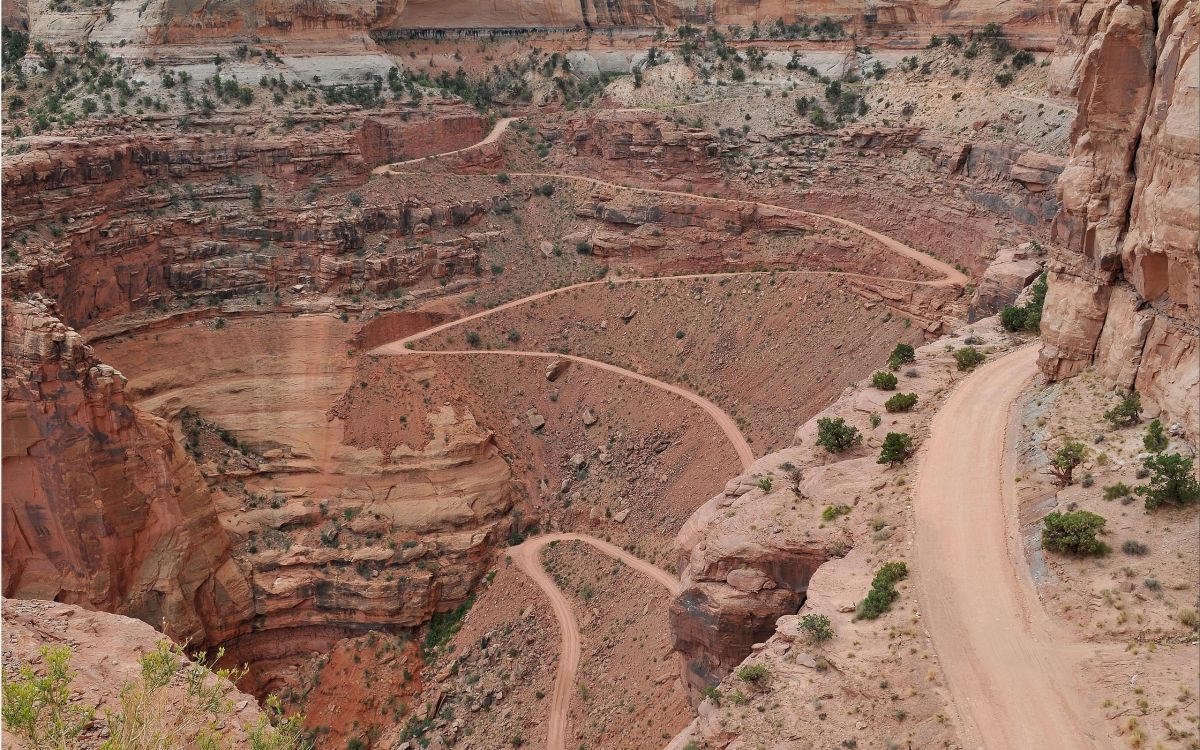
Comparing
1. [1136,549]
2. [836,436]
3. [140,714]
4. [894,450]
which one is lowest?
[140,714]

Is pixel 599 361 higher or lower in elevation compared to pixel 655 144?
lower

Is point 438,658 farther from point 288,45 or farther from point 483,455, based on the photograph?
point 288,45

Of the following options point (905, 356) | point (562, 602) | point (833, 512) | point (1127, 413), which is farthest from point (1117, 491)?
point (562, 602)

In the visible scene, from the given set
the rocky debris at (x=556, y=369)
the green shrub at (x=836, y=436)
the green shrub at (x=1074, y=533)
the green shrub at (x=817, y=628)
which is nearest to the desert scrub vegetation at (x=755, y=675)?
the green shrub at (x=817, y=628)

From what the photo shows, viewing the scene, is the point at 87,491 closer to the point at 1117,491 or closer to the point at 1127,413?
the point at 1117,491

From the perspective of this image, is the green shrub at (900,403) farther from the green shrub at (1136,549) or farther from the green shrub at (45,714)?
the green shrub at (45,714)

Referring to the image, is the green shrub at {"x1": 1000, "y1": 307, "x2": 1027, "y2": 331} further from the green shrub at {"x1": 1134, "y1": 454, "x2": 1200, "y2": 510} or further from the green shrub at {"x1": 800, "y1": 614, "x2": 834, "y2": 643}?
the green shrub at {"x1": 800, "y1": 614, "x2": 834, "y2": 643}

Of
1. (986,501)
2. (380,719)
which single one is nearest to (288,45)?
(380,719)

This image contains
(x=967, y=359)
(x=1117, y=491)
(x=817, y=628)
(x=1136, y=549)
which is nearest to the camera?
(x=1136, y=549)
